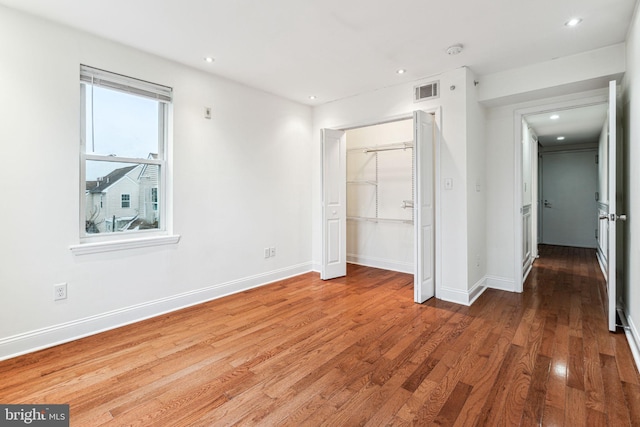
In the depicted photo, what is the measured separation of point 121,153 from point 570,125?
6.74m

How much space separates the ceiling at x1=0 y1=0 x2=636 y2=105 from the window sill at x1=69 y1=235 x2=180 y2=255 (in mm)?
1805

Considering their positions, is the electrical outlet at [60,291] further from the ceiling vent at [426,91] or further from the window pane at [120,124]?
the ceiling vent at [426,91]

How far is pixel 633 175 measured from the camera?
2422mm

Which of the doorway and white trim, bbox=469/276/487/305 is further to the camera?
the doorway

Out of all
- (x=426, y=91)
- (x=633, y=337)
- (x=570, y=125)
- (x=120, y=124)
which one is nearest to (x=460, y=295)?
(x=633, y=337)

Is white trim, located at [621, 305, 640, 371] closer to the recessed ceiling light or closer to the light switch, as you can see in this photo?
the light switch

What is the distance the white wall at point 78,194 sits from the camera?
2.34m

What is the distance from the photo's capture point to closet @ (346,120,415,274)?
4.79 meters

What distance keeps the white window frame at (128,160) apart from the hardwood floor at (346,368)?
77cm

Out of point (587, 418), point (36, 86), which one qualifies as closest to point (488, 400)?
point (587, 418)

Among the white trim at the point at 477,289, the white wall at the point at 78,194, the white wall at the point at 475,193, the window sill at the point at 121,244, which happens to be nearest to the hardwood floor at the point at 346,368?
the white trim at the point at 477,289

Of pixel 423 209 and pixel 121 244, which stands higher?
pixel 423 209

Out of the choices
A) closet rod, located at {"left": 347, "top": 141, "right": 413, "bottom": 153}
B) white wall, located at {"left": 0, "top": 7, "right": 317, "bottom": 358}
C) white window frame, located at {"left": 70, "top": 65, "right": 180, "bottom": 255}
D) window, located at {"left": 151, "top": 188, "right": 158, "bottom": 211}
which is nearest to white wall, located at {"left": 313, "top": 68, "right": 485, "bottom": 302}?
closet rod, located at {"left": 347, "top": 141, "right": 413, "bottom": 153}

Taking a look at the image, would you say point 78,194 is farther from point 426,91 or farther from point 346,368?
point 426,91
